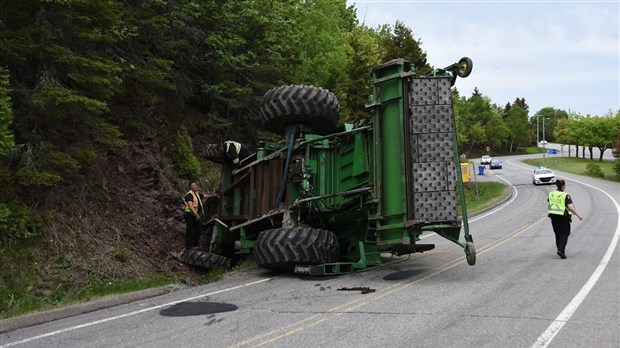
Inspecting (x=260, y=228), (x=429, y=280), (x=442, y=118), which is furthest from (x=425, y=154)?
(x=260, y=228)

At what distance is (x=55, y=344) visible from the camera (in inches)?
211

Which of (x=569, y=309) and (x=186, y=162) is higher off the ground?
(x=186, y=162)

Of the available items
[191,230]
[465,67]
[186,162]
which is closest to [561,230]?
[465,67]

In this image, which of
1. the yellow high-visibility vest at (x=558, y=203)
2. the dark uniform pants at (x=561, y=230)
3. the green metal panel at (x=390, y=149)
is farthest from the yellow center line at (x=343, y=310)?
the yellow high-visibility vest at (x=558, y=203)

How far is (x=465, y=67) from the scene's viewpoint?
26.5 ft

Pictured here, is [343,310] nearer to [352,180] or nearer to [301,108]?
[352,180]

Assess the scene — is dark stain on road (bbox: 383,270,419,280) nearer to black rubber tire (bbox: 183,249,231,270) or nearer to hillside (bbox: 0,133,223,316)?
black rubber tire (bbox: 183,249,231,270)

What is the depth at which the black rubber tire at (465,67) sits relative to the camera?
26.1 ft

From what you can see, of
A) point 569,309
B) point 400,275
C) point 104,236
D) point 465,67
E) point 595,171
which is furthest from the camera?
point 595,171

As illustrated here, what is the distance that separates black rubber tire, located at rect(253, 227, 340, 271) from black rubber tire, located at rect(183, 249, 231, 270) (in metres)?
1.47

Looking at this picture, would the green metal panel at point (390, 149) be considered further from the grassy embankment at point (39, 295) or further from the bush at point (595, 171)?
the bush at point (595, 171)

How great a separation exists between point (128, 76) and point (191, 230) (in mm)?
5047

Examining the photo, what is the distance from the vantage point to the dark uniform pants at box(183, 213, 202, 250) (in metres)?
10.6

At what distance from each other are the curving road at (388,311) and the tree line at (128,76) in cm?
289
